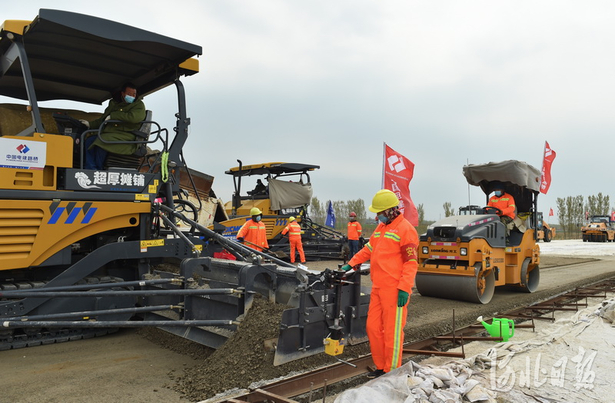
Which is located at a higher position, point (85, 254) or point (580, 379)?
point (85, 254)

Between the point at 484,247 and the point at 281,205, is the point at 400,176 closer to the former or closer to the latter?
the point at 484,247

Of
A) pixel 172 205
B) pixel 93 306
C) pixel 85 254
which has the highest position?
pixel 172 205

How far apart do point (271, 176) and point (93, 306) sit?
10.0 metres

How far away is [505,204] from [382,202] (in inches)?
217

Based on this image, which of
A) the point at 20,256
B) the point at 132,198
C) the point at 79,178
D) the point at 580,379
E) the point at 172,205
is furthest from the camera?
the point at 172,205

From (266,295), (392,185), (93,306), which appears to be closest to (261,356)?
(266,295)

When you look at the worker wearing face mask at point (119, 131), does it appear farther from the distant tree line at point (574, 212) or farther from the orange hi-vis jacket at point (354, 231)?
the distant tree line at point (574, 212)

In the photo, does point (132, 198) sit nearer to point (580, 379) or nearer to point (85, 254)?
point (85, 254)

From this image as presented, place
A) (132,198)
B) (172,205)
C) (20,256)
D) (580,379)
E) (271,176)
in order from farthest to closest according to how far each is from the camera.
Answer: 1. (271,176)
2. (172,205)
3. (132,198)
4. (20,256)
5. (580,379)

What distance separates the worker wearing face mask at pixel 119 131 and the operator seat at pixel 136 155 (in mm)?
60

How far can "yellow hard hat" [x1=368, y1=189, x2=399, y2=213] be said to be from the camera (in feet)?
14.2

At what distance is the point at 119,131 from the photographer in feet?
18.0

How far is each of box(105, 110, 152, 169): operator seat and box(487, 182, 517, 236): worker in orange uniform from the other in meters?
6.49

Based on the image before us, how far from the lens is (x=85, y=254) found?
549cm
